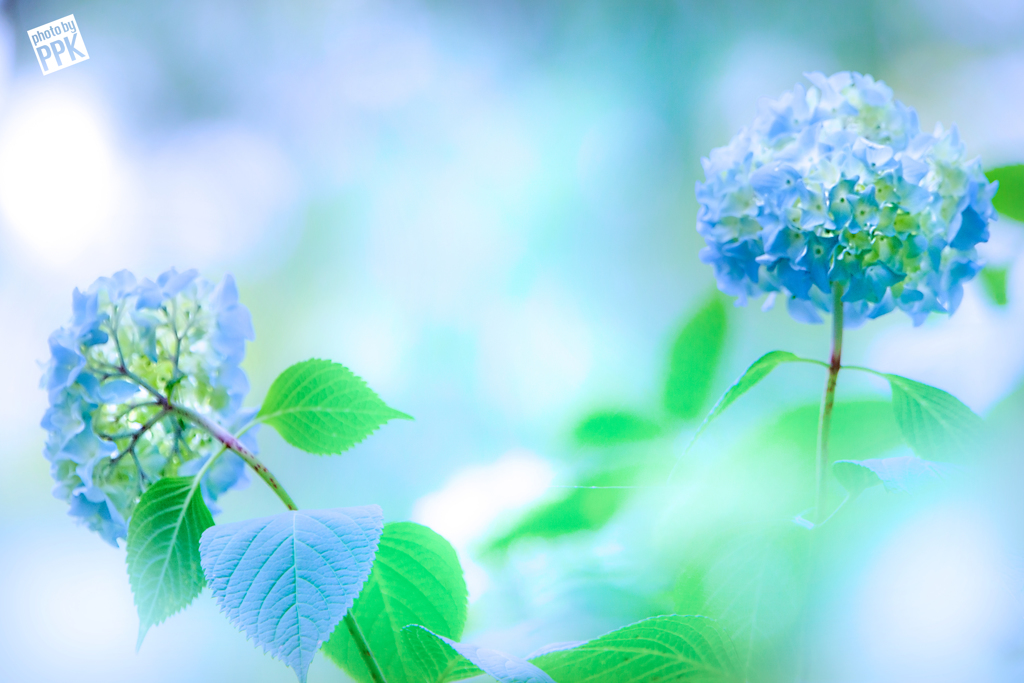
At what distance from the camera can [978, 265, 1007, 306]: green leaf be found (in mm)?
486

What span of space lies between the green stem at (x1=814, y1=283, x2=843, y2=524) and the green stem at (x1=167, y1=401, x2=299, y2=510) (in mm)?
212

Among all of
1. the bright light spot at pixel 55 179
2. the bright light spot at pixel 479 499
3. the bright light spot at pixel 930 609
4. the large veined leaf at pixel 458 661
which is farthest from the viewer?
the bright light spot at pixel 55 179

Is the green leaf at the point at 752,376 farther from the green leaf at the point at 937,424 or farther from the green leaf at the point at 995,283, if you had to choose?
the green leaf at the point at 995,283

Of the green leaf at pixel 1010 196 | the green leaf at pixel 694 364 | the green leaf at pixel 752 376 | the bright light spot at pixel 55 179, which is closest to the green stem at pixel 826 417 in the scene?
the green leaf at pixel 752 376

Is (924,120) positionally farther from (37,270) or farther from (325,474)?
(37,270)

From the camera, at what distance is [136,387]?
291 mm

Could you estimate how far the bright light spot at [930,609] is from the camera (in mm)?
327

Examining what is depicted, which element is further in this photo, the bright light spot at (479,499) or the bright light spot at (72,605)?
the bright light spot at (72,605)

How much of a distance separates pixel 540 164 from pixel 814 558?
668 mm

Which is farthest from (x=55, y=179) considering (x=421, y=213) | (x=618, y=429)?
(x=618, y=429)

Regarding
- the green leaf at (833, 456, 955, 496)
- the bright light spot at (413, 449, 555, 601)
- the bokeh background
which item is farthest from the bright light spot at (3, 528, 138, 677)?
the green leaf at (833, 456, 955, 496)

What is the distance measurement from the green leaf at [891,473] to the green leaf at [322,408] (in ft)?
0.62

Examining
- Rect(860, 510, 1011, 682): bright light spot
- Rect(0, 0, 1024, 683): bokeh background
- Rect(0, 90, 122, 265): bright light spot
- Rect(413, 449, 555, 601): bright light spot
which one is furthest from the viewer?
Rect(0, 90, 122, 265): bright light spot

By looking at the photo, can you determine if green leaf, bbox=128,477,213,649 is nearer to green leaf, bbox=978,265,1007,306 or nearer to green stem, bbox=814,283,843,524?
green stem, bbox=814,283,843,524
